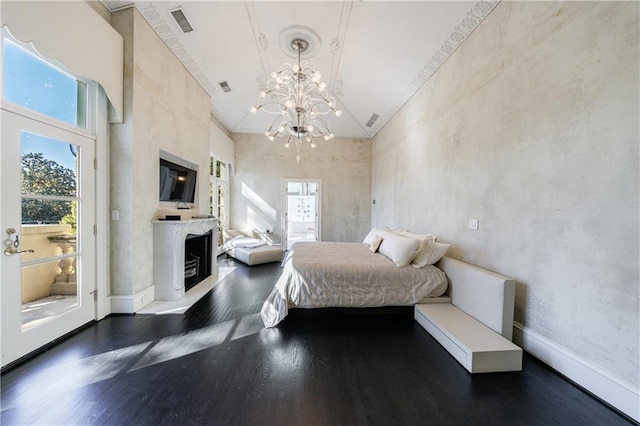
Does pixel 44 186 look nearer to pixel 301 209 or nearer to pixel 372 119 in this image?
pixel 301 209

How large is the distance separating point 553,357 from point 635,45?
2.23 metres

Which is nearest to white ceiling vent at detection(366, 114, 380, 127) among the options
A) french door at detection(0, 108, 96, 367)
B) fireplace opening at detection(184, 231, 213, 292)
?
fireplace opening at detection(184, 231, 213, 292)

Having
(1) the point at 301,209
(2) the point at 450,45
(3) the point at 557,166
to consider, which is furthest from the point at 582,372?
(1) the point at 301,209

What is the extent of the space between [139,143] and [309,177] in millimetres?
4552

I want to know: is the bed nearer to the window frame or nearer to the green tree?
the green tree

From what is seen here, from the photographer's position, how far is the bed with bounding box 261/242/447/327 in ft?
8.61

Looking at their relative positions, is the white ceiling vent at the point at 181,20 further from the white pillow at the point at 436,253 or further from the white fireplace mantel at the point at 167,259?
the white pillow at the point at 436,253

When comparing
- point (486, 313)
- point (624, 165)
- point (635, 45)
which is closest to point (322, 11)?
point (635, 45)

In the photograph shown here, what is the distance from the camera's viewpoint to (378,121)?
5.83 meters

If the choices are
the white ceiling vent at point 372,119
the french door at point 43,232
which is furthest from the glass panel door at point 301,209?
the french door at point 43,232

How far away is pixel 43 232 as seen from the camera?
2.13 meters

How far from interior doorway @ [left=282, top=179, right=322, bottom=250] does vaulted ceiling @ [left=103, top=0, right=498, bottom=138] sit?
281 cm

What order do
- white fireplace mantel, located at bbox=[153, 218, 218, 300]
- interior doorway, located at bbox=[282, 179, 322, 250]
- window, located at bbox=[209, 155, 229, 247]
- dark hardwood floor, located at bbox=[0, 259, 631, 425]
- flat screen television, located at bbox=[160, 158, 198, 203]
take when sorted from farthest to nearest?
1. interior doorway, located at bbox=[282, 179, 322, 250]
2. window, located at bbox=[209, 155, 229, 247]
3. flat screen television, located at bbox=[160, 158, 198, 203]
4. white fireplace mantel, located at bbox=[153, 218, 218, 300]
5. dark hardwood floor, located at bbox=[0, 259, 631, 425]

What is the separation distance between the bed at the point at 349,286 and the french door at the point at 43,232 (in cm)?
189
